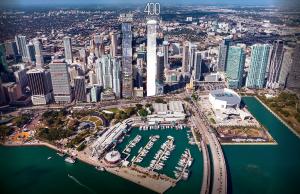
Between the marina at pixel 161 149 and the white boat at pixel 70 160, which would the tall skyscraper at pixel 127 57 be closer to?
the marina at pixel 161 149

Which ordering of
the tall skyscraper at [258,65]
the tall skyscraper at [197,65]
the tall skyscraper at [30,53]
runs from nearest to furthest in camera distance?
the tall skyscraper at [258,65] → the tall skyscraper at [197,65] → the tall skyscraper at [30,53]

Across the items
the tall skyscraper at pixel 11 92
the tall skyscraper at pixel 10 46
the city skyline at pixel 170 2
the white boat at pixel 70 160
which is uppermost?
the city skyline at pixel 170 2

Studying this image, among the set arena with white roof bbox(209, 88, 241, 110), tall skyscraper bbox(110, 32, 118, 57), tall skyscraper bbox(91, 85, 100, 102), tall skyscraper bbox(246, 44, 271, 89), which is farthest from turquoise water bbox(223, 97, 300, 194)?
tall skyscraper bbox(110, 32, 118, 57)

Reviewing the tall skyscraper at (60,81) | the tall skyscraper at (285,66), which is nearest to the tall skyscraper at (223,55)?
the tall skyscraper at (285,66)

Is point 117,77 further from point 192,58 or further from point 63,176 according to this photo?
point 63,176

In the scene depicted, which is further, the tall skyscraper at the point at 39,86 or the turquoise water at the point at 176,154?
the tall skyscraper at the point at 39,86

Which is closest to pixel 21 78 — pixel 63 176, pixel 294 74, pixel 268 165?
pixel 63 176
